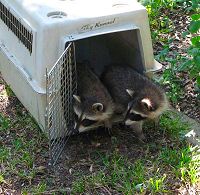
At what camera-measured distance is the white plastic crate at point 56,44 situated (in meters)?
3.86

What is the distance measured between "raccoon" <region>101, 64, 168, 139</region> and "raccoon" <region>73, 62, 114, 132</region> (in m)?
0.12

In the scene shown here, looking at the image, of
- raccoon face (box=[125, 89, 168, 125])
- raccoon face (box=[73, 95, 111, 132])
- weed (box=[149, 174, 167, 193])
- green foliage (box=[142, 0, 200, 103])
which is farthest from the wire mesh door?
green foliage (box=[142, 0, 200, 103])

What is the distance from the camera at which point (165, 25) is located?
231 inches

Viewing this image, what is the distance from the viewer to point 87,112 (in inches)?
160

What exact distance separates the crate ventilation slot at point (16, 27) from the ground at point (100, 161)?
27.0 inches

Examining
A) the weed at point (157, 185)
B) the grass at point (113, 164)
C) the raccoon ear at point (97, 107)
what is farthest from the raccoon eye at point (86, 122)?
the weed at point (157, 185)

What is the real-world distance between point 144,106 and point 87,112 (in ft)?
1.48

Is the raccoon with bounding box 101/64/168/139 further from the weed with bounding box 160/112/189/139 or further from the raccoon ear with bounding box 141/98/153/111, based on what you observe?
the weed with bounding box 160/112/189/139

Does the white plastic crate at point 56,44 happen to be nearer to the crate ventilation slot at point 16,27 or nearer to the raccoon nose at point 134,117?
the crate ventilation slot at point 16,27

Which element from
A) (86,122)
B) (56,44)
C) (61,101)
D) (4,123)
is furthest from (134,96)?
(4,123)

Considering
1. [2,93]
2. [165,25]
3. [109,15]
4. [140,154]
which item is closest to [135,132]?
[140,154]

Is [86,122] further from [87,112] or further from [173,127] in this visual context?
[173,127]

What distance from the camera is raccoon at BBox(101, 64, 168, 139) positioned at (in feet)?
13.5

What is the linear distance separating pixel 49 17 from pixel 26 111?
1030 mm
